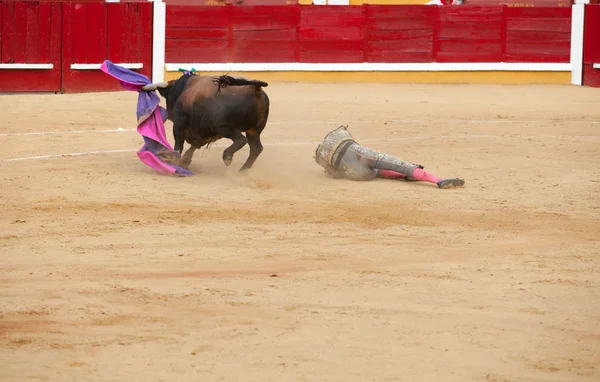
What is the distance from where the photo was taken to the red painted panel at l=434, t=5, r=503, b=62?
15070 millimetres

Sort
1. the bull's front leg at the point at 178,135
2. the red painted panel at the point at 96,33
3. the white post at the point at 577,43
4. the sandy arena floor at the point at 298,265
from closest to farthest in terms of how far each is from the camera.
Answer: the sandy arena floor at the point at 298,265 < the bull's front leg at the point at 178,135 < the red painted panel at the point at 96,33 < the white post at the point at 577,43

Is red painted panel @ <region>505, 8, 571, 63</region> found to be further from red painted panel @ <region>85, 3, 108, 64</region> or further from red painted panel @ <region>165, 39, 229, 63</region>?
red painted panel @ <region>85, 3, 108, 64</region>

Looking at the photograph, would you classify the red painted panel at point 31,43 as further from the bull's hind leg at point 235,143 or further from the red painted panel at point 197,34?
the bull's hind leg at point 235,143

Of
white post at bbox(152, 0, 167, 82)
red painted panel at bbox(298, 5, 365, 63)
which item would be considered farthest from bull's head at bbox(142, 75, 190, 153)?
red painted panel at bbox(298, 5, 365, 63)

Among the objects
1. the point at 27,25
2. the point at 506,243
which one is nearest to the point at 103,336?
the point at 506,243

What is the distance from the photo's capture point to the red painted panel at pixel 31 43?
13.1m

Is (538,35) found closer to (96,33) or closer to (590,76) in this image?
(590,76)

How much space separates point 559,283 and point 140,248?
2.03m

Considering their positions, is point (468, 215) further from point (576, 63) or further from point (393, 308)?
point (576, 63)

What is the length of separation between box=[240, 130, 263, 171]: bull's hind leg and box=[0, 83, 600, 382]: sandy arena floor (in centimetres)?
12

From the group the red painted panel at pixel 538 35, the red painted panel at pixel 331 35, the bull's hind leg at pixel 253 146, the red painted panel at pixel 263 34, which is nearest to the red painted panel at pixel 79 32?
the red painted panel at pixel 263 34

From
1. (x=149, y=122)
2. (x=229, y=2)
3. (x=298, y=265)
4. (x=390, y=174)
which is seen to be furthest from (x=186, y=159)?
(x=229, y=2)

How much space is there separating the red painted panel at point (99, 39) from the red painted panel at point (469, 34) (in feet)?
13.2

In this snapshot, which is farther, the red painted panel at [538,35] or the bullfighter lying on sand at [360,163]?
the red painted panel at [538,35]
